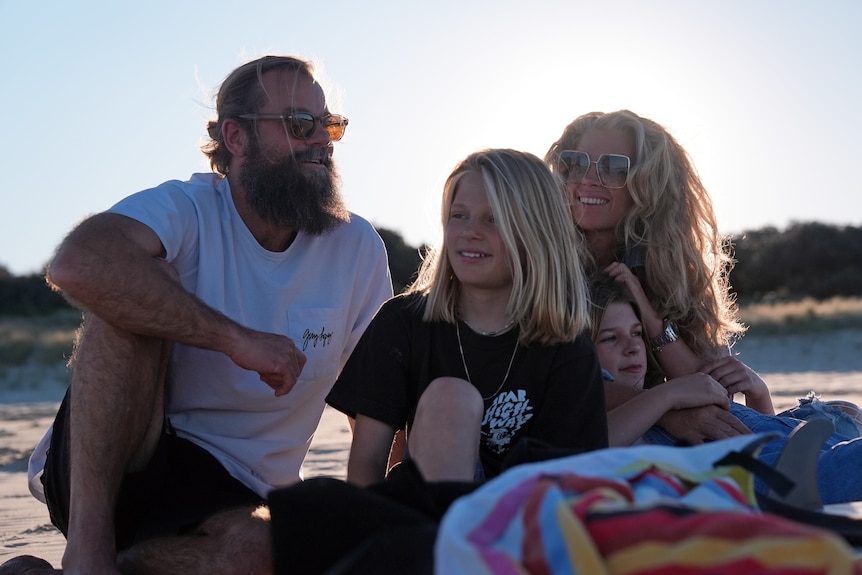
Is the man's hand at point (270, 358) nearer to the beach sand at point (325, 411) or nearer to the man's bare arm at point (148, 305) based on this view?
the man's bare arm at point (148, 305)

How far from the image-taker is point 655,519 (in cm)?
166

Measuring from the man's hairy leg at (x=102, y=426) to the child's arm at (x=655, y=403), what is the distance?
1.58 meters

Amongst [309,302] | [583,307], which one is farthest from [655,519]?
[309,302]

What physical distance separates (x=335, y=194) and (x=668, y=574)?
A: 9.22 ft

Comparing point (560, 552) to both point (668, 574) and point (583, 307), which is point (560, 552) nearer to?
point (668, 574)

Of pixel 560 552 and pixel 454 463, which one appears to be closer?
pixel 560 552

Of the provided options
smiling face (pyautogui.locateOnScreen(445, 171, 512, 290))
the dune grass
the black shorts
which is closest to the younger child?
smiling face (pyautogui.locateOnScreen(445, 171, 512, 290))

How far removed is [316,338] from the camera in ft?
13.1

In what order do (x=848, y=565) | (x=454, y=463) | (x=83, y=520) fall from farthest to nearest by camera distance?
(x=83, y=520)
(x=454, y=463)
(x=848, y=565)

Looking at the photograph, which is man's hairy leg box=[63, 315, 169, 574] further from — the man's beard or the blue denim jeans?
the blue denim jeans

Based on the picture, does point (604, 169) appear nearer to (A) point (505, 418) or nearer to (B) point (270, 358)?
(A) point (505, 418)

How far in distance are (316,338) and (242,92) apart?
1.09 metres

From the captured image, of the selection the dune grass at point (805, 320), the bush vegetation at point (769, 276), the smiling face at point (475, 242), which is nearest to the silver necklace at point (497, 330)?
the smiling face at point (475, 242)

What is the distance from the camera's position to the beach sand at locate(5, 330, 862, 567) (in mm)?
5146
